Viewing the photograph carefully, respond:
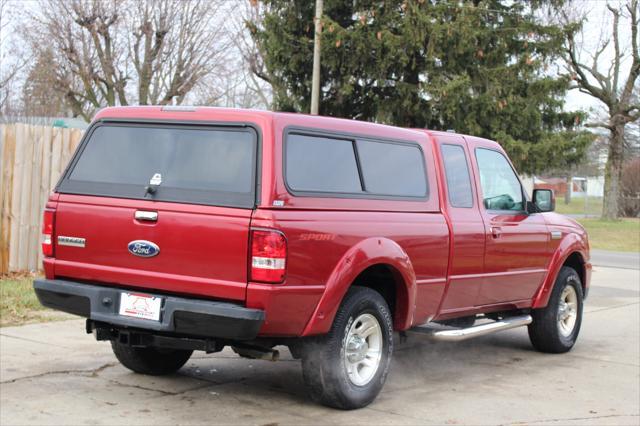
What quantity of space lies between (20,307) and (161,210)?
4.22m

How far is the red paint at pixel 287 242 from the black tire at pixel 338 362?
0.14 meters

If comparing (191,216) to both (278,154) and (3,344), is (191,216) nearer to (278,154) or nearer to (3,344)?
(278,154)

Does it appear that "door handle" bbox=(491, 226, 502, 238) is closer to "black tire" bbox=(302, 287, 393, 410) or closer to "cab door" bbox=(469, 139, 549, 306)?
"cab door" bbox=(469, 139, 549, 306)

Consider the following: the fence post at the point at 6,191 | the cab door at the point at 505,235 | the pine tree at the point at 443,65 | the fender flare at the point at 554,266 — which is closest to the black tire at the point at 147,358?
the cab door at the point at 505,235

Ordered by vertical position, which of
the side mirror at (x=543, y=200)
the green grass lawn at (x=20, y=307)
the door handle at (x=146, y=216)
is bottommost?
the green grass lawn at (x=20, y=307)

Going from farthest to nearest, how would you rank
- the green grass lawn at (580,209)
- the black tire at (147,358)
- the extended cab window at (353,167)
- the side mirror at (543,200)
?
1. the green grass lawn at (580,209)
2. the side mirror at (543,200)
3. the black tire at (147,358)
4. the extended cab window at (353,167)

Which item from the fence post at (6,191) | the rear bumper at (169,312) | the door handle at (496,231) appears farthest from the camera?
the fence post at (6,191)

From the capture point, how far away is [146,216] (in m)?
5.57

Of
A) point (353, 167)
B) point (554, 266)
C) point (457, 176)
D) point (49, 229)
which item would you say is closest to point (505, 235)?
point (457, 176)

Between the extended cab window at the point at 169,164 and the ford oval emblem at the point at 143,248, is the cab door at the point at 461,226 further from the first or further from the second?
the ford oval emblem at the point at 143,248

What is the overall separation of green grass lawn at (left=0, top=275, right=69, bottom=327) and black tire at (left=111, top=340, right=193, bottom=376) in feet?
7.34

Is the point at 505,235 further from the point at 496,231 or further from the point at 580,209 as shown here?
the point at 580,209

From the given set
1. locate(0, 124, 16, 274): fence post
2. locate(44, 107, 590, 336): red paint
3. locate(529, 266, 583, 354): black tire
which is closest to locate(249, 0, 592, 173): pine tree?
locate(0, 124, 16, 274): fence post

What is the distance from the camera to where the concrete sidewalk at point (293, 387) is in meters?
5.73
